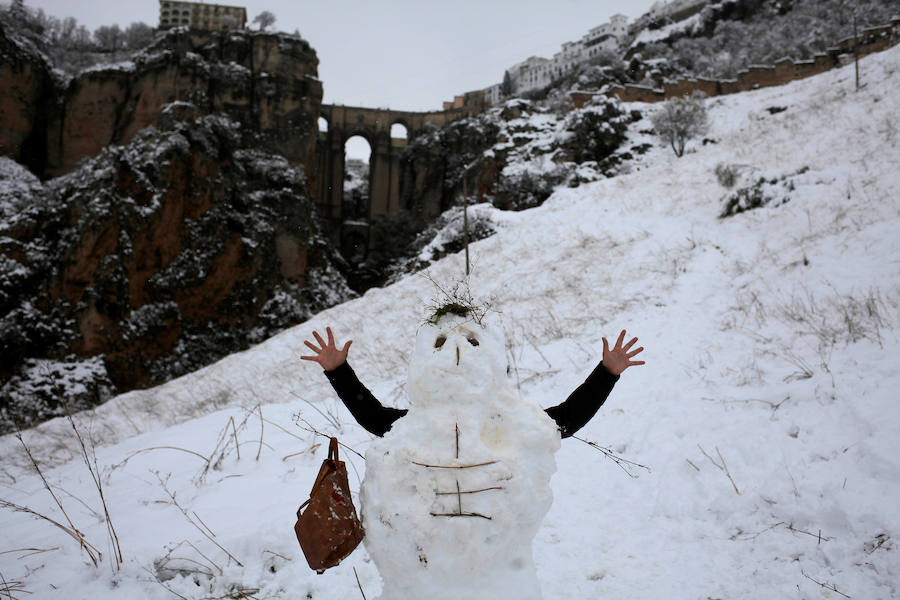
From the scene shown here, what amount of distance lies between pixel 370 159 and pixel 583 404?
131 feet

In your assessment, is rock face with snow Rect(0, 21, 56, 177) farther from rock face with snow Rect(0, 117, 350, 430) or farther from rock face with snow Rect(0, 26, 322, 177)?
rock face with snow Rect(0, 117, 350, 430)

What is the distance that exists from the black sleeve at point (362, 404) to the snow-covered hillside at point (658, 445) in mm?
1127

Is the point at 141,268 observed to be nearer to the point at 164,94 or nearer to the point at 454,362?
the point at 164,94

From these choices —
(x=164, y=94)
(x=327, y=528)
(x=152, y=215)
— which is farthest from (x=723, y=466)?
(x=164, y=94)

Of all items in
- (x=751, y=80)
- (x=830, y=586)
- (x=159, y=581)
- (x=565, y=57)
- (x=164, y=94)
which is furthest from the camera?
(x=565, y=57)

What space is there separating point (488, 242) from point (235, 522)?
1071 cm

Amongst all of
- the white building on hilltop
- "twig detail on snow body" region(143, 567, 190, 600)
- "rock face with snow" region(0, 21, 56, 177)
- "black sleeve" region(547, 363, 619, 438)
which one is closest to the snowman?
"black sleeve" region(547, 363, 619, 438)

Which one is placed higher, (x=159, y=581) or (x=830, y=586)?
(x=830, y=586)

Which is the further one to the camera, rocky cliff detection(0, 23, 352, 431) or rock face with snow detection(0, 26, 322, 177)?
rock face with snow detection(0, 26, 322, 177)

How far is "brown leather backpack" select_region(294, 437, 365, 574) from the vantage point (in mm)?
1671

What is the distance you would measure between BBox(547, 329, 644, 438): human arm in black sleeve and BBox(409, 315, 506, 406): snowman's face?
1.47 ft

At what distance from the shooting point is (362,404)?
2084 millimetres

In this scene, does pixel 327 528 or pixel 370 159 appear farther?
pixel 370 159

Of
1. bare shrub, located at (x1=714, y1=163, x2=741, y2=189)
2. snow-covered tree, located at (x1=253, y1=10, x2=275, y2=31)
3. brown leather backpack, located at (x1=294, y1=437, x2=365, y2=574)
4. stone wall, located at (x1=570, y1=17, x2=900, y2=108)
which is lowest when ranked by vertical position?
brown leather backpack, located at (x1=294, y1=437, x2=365, y2=574)
